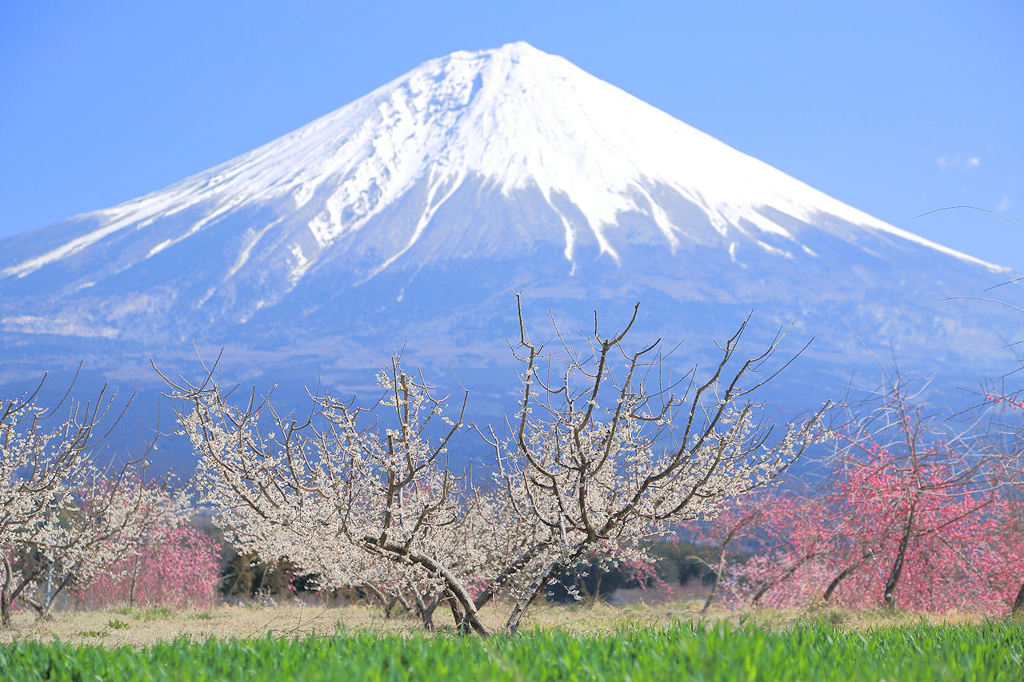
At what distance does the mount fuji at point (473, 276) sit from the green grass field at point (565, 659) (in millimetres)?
136163

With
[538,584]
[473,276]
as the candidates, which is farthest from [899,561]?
[473,276]

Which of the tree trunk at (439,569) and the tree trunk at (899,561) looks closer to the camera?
the tree trunk at (439,569)

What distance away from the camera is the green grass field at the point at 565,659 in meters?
4.17

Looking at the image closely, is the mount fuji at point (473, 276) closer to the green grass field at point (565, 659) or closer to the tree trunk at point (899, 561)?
the tree trunk at point (899, 561)

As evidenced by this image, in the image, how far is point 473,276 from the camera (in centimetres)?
16925

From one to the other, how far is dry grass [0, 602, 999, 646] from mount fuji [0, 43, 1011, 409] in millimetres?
126064

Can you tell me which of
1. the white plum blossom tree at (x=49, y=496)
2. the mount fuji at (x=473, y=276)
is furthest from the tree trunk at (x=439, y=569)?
the mount fuji at (x=473, y=276)

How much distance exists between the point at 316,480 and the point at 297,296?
17377cm

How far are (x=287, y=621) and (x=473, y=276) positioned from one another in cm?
15701

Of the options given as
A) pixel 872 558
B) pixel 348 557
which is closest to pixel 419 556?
pixel 348 557

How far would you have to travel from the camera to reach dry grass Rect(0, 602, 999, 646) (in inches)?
419

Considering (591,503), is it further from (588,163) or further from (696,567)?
(588,163)

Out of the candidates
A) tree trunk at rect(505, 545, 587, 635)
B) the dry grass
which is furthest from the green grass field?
the dry grass

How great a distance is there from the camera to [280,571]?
2375 centimetres
